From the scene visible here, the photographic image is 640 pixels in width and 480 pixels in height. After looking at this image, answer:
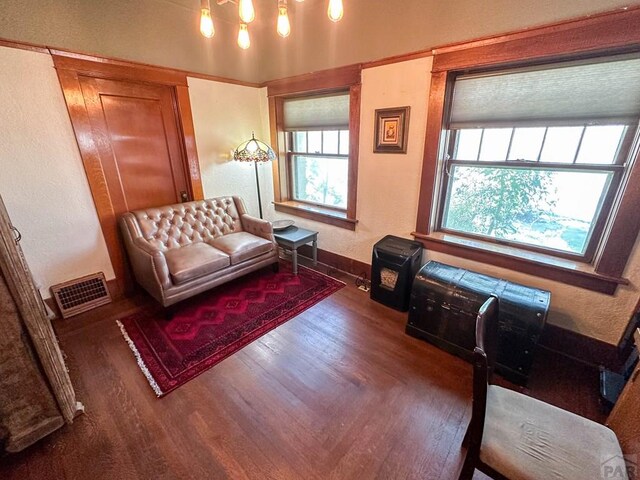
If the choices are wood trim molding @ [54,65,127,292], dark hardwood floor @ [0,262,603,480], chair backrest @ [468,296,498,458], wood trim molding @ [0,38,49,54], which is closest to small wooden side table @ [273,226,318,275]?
dark hardwood floor @ [0,262,603,480]

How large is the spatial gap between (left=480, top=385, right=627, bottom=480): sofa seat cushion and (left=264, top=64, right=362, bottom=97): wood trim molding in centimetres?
275

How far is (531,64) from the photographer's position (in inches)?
72.4

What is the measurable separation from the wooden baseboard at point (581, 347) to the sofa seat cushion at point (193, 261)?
2.81 metres

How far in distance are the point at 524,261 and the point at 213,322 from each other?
8.52 feet

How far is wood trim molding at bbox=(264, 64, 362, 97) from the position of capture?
266 cm

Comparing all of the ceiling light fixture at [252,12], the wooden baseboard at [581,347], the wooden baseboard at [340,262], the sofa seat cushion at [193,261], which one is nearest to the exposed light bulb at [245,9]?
the ceiling light fixture at [252,12]

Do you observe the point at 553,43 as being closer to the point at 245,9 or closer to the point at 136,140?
the point at 245,9

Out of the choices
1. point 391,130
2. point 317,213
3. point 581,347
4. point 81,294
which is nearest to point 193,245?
point 81,294

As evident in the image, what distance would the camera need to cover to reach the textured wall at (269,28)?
1889mm

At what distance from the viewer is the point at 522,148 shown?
2035 millimetres

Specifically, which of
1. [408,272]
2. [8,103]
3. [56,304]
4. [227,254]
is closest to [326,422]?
[408,272]

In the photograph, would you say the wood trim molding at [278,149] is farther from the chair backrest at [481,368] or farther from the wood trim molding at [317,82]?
the chair backrest at [481,368]

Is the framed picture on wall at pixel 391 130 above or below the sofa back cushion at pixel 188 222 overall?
above

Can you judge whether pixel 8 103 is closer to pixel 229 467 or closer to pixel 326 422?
pixel 229 467
